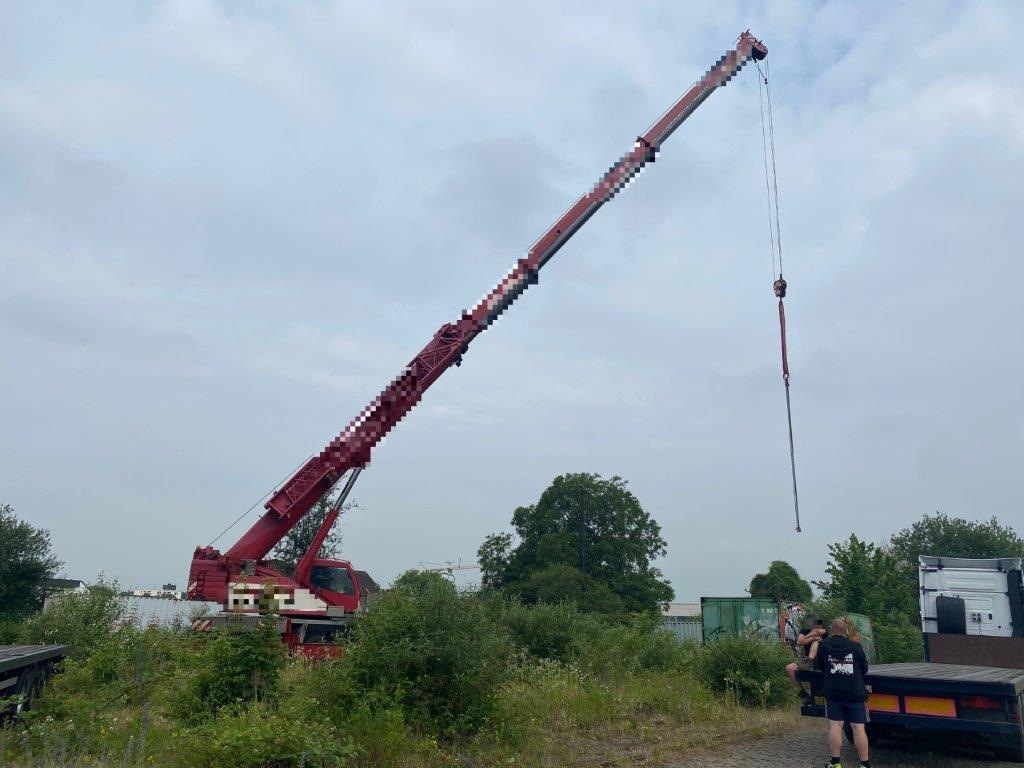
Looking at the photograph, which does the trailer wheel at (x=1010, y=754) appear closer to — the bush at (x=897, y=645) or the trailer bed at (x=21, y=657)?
the trailer bed at (x=21, y=657)

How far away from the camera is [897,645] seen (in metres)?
21.5

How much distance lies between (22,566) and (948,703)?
30.7m

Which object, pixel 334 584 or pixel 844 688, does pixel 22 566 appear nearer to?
pixel 334 584

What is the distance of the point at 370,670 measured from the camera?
28.0ft

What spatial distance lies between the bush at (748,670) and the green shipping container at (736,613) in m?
12.2

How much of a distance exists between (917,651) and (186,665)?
19763 mm

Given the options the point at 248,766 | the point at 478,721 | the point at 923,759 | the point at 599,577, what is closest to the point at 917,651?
the point at 923,759

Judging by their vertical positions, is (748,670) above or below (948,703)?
below

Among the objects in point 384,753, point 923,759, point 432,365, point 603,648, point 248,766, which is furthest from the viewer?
point 432,365

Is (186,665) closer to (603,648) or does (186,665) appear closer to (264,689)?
(264,689)

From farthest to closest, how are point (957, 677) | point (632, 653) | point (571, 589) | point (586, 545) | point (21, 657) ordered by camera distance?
point (586, 545) → point (571, 589) → point (632, 653) → point (957, 677) → point (21, 657)

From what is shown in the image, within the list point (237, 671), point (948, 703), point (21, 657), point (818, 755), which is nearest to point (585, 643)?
point (818, 755)

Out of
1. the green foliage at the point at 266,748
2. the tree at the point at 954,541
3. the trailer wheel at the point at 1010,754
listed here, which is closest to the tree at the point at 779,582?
the tree at the point at 954,541

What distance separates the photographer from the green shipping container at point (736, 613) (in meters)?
25.7
